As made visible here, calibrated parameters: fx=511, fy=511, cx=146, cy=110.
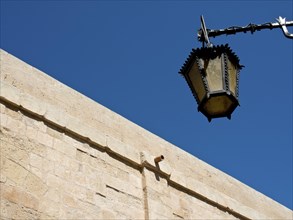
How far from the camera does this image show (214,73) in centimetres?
322

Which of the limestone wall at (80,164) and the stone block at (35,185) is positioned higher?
the limestone wall at (80,164)

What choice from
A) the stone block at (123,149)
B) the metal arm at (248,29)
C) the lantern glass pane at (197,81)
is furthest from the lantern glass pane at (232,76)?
the stone block at (123,149)

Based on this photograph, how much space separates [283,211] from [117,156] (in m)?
3.66

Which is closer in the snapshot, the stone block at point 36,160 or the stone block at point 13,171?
the stone block at point 13,171


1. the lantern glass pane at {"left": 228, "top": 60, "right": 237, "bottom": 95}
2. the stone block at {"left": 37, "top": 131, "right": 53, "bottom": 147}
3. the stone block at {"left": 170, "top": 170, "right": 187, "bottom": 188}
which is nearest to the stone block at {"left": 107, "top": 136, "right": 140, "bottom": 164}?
the stone block at {"left": 170, "top": 170, "right": 187, "bottom": 188}

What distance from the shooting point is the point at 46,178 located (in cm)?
508

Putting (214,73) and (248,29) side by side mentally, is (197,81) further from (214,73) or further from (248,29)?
(248,29)

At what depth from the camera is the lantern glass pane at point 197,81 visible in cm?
318

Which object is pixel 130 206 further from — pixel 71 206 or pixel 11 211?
pixel 11 211

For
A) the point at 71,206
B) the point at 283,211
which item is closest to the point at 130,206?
the point at 71,206

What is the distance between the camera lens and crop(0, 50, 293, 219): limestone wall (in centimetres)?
494

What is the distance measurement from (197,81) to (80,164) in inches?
102

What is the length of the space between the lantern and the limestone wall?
2.23 metres

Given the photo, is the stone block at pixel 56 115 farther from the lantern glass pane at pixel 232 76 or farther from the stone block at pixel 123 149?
the lantern glass pane at pixel 232 76
